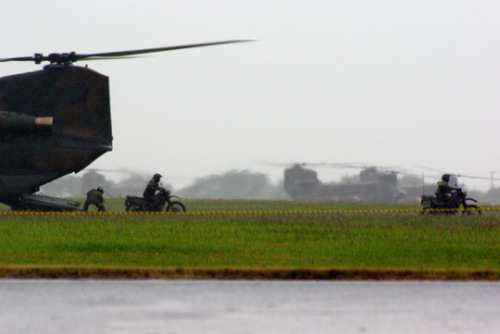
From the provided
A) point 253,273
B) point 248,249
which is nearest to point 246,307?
point 253,273

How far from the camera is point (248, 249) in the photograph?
1532 centimetres

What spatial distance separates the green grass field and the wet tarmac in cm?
54

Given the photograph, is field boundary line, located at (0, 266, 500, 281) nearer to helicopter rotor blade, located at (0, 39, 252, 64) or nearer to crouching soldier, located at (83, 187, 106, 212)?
helicopter rotor blade, located at (0, 39, 252, 64)

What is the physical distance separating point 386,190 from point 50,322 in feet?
382

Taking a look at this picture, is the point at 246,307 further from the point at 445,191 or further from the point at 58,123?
the point at 445,191

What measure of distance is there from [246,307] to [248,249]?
20.7 feet

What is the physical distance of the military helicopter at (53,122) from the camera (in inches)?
981

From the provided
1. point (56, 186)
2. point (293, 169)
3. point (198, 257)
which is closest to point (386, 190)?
point (293, 169)

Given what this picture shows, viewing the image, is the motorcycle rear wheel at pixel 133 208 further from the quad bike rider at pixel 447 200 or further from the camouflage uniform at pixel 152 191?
the quad bike rider at pixel 447 200

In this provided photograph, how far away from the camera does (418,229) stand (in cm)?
2117

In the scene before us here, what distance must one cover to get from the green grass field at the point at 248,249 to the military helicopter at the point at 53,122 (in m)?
2.42

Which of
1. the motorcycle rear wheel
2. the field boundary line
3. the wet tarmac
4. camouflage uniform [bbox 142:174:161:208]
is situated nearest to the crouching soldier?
the motorcycle rear wheel

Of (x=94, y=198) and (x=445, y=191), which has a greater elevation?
(x=445, y=191)

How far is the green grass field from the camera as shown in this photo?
11648 millimetres
